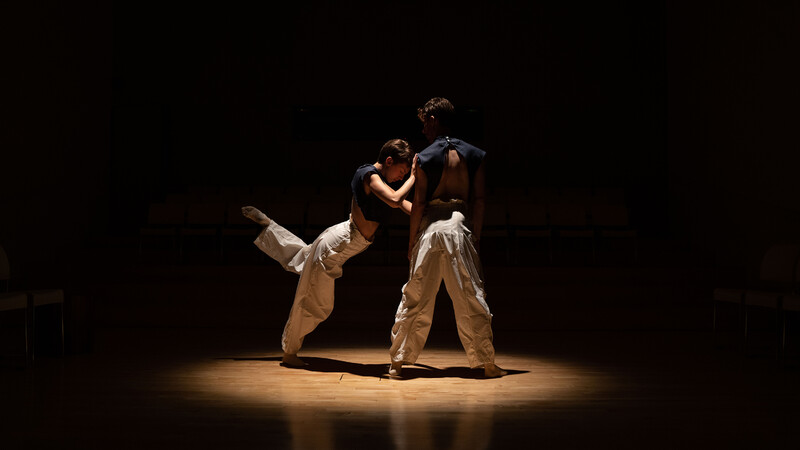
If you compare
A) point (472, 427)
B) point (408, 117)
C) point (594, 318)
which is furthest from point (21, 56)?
point (472, 427)

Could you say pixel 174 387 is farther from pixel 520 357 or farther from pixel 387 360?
pixel 520 357

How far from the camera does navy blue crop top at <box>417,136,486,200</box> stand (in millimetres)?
4184

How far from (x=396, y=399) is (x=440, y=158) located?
51.3 inches

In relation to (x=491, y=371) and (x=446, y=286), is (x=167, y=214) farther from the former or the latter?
(x=491, y=371)

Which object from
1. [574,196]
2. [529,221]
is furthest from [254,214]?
[574,196]

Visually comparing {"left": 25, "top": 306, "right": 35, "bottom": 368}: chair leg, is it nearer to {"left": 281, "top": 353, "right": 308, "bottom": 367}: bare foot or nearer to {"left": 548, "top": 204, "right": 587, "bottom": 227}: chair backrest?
{"left": 281, "top": 353, "right": 308, "bottom": 367}: bare foot

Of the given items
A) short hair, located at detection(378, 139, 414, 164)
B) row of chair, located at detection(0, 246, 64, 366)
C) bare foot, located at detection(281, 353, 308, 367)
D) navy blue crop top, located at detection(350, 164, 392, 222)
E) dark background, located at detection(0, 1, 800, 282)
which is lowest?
bare foot, located at detection(281, 353, 308, 367)

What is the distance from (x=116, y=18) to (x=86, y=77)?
5.07 feet

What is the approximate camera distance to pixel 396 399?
3.69m

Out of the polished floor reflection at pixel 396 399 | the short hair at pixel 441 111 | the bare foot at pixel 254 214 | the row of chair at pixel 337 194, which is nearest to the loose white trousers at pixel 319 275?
the bare foot at pixel 254 214

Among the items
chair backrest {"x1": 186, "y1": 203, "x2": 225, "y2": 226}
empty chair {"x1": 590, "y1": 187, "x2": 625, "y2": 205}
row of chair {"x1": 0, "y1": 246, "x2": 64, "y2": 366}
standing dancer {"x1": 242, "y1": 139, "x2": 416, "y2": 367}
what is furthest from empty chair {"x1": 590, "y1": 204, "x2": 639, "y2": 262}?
row of chair {"x1": 0, "y1": 246, "x2": 64, "y2": 366}

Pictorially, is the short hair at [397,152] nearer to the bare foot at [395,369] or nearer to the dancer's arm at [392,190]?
the dancer's arm at [392,190]

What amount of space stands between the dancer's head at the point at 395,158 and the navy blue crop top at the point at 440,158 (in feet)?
0.49

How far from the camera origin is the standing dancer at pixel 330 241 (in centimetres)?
435
